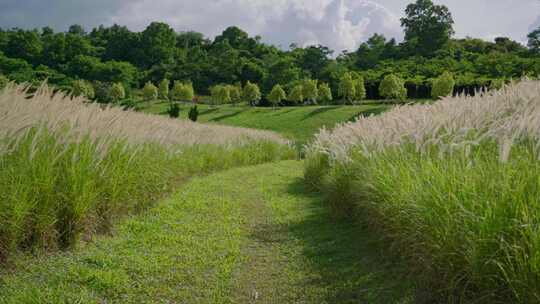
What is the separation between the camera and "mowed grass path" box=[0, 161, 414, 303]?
7.57ft

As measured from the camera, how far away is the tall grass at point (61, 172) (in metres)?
2.47

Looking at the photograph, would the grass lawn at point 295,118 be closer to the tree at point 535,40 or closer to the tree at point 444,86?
the tree at point 444,86

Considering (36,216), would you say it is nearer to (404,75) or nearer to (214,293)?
(214,293)

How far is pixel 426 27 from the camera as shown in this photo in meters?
65.2

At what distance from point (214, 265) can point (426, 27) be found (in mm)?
70298

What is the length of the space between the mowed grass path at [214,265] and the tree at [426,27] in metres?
61.3

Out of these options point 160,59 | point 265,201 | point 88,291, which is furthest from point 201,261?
point 160,59

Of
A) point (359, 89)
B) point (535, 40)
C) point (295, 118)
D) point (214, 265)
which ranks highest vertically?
point (535, 40)

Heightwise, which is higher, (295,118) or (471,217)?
(471,217)

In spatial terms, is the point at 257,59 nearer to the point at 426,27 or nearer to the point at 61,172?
the point at 426,27

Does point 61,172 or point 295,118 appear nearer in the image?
point 61,172

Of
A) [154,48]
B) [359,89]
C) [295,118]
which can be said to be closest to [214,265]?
[295,118]

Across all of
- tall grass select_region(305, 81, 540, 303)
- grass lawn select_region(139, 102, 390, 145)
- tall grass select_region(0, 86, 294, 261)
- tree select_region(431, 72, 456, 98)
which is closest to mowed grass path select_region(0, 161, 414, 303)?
tall grass select_region(0, 86, 294, 261)

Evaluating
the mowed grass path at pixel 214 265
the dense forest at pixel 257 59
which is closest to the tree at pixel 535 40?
the dense forest at pixel 257 59
